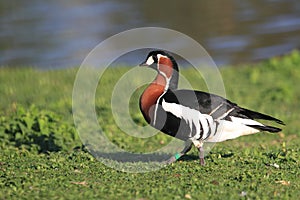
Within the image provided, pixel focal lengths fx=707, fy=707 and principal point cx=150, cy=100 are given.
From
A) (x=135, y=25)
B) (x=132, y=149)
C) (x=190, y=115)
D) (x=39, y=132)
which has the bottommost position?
(x=132, y=149)

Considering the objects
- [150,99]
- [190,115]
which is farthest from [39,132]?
[190,115]

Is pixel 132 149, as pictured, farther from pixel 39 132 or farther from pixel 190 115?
pixel 190 115

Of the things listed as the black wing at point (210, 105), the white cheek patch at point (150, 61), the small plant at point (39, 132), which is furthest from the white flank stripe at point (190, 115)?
the small plant at point (39, 132)

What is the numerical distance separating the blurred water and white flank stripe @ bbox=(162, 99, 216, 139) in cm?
959

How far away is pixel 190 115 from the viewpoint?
762 cm

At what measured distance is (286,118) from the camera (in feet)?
39.0

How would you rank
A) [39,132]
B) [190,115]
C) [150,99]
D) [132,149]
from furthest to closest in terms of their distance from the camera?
[39,132], [132,149], [150,99], [190,115]

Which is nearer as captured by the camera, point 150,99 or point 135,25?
point 150,99

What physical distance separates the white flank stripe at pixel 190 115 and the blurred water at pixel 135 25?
31.4 ft

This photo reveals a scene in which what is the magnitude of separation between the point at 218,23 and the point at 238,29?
2.75ft

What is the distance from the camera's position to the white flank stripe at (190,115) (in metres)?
7.59

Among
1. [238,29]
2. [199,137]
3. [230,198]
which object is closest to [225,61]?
[238,29]

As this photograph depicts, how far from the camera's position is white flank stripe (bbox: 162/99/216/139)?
24.9 ft

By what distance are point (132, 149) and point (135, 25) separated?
10977 mm
